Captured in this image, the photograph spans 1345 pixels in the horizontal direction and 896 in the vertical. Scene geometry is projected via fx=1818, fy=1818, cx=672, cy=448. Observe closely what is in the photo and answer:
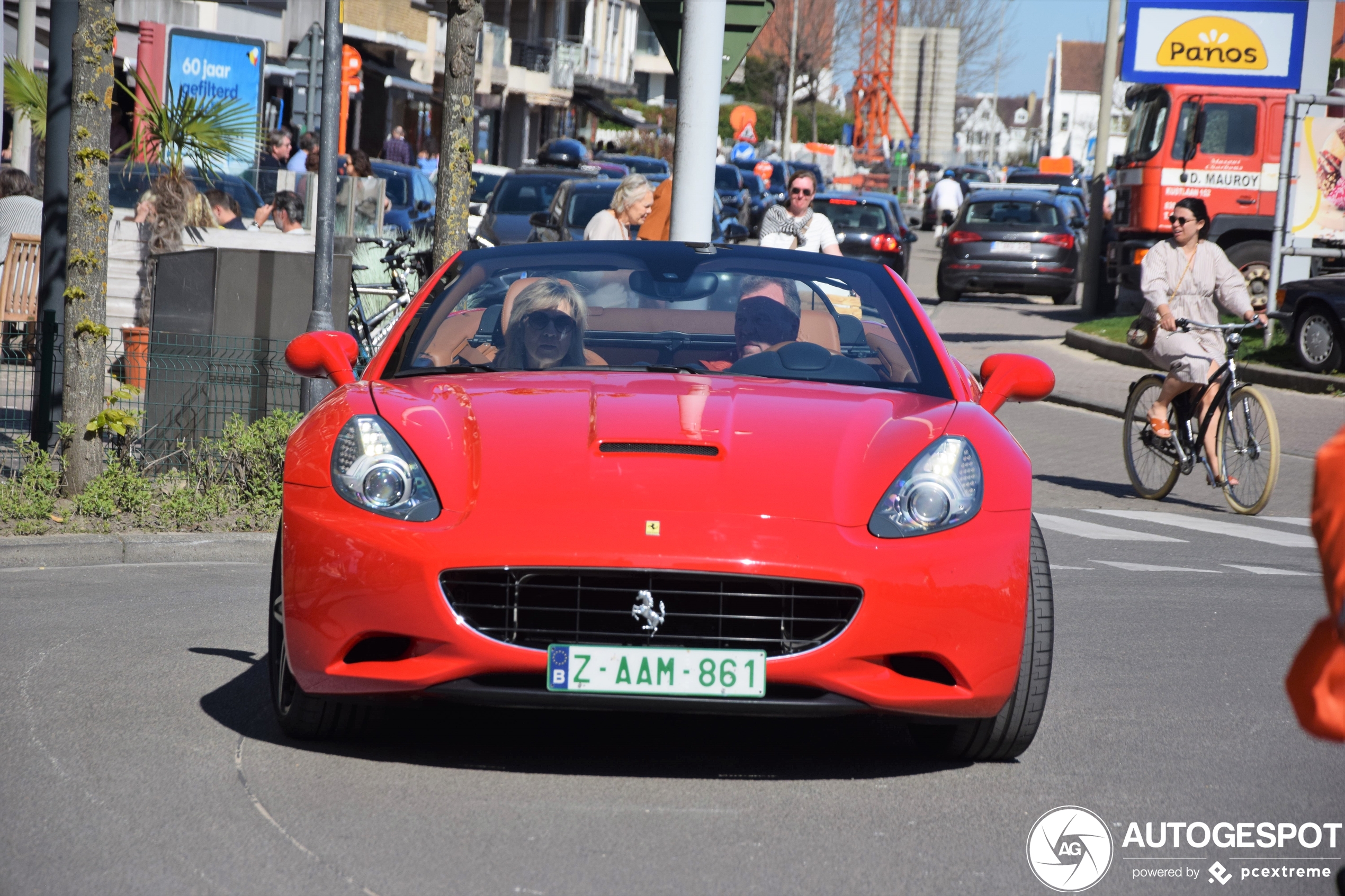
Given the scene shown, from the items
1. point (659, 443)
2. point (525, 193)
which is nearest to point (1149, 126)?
point (525, 193)

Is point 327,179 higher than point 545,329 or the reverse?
higher

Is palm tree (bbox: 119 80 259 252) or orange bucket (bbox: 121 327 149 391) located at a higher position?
palm tree (bbox: 119 80 259 252)

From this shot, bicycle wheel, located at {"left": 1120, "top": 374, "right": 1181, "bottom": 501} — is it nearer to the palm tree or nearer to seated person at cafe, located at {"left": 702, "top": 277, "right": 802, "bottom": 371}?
seated person at cafe, located at {"left": 702, "top": 277, "right": 802, "bottom": 371}

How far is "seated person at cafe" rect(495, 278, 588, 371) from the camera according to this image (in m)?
5.39

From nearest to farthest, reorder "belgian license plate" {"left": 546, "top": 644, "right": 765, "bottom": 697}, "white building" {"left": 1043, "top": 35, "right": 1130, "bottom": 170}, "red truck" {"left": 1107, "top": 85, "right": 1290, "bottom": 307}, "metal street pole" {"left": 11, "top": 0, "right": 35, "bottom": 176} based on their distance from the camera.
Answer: "belgian license plate" {"left": 546, "top": 644, "right": 765, "bottom": 697}, "red truck" {"left": 1107, "top": 85, "right": 1290, "bottom": 307}, "metal street pole" {"left": 11, "top": 0, "right": 35, "bottom": 176}, "white building" {"left": 1043, "top": 35, "right": 1130, "bottom": 170}

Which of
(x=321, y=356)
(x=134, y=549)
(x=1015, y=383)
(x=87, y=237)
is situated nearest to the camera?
(x=1015, y=383)

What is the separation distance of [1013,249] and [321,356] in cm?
2269

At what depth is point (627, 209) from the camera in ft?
40.7

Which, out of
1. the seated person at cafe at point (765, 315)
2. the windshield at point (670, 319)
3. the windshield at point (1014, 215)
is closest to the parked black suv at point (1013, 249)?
the windshield at point (1014, 215)

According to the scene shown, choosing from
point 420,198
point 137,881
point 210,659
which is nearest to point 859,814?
point 137,881

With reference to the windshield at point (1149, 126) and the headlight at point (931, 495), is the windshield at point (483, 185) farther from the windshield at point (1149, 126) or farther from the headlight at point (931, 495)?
the headlight at point (931, 495)

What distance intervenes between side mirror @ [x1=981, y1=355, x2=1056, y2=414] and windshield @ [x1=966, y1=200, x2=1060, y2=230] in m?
22.3

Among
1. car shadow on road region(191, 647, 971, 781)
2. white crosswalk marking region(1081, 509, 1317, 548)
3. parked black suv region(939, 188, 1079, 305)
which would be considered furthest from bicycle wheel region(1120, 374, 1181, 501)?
parked black suv region(939, 188, 1079, 305)

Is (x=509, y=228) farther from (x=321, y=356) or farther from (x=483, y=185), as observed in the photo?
(x=321, y=356)
